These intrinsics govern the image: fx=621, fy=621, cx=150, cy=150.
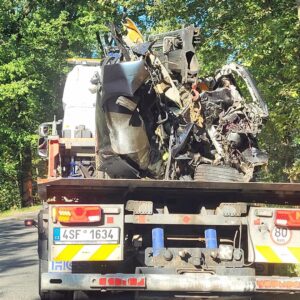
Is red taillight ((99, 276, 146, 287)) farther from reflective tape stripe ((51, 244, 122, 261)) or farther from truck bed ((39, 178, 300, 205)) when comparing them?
truck bed ((39, 178, 300, 205))

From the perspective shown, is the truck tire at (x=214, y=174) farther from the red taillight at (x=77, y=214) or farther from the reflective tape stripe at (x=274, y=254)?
the red taillight at (x=77, y=214)

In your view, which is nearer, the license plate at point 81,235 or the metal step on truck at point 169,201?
the metal step on truck at point 169,201

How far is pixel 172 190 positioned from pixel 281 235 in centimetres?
112

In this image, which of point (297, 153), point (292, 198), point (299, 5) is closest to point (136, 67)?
point (292, 198)

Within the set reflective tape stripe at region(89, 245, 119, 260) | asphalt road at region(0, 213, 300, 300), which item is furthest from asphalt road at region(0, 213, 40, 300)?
reflective tape stripe at region(89, 245, 119, 260)

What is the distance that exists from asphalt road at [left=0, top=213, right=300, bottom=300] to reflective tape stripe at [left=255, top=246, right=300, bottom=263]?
1713 millimetres

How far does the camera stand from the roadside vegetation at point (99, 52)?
12312mm

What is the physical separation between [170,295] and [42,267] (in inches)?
66.2

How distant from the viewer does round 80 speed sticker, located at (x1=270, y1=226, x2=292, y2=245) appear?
5891mm

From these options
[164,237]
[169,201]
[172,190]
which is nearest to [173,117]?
[169,201]

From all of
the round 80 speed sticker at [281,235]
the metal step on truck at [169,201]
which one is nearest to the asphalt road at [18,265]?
the metal step on truck at [169,201]

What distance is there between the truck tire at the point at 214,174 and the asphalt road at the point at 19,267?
6.10 feet

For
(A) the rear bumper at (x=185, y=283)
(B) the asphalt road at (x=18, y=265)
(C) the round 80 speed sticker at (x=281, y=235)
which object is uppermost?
(C) the round 80 speed sticker at (x=281, y=235)

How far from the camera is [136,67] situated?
20.3 feet
